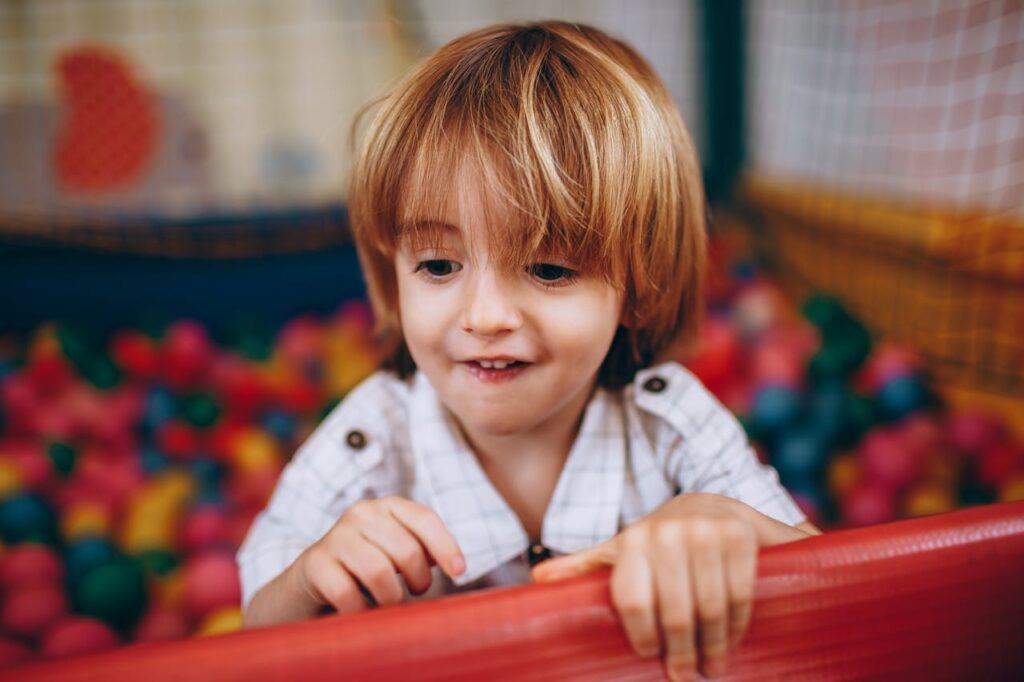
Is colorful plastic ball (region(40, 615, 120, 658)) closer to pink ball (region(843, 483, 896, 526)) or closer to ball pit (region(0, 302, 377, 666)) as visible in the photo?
ball pit (region(0, 302, 377, 666))

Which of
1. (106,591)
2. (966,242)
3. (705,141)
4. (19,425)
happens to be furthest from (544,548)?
(705,141)

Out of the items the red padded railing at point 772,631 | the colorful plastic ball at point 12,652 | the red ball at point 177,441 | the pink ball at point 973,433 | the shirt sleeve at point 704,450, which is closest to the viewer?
the red padded railing at point 772,631

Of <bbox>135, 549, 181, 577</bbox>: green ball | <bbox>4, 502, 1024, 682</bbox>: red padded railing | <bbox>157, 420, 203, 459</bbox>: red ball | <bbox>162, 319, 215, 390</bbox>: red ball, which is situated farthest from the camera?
<bbox>162, 319, 215, 390</bbox>: red ball

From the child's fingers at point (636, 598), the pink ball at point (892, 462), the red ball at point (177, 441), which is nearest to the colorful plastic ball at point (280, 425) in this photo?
the red ball at point (177, 441)

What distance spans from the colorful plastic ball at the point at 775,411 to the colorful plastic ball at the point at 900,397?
0.12 metres

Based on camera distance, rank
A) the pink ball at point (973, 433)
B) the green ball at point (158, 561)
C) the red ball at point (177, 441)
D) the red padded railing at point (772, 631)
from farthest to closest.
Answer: the red ball at point (177, 441), the pink ball at point (973, 433), the green ball at point (158, 561), the red padded railing at point (772, 631)

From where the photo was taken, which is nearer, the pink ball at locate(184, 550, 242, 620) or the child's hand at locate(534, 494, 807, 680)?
the child's hand at locate(534, 494, 807, 680)

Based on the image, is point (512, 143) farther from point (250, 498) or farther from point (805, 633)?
point (250, 498)

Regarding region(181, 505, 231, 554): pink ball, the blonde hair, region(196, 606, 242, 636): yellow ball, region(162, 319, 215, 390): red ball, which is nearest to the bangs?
the blonde hair

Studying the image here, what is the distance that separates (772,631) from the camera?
44cm

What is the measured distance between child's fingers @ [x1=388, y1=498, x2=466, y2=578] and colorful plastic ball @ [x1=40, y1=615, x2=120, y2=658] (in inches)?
20.9

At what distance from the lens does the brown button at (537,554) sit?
2.31ft

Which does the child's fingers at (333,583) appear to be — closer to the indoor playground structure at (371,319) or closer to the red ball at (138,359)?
the indoor playground structure at (371,319)

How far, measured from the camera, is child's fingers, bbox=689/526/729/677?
42cm
